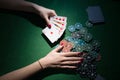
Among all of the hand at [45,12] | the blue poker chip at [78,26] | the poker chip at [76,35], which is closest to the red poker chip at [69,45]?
the poker chip at [76,35]

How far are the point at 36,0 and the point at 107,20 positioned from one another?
3.10ft

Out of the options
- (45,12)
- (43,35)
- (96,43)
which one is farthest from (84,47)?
(45,12)

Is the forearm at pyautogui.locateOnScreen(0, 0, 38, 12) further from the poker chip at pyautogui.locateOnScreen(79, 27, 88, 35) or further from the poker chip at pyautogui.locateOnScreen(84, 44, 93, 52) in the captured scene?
the poker chip at pyautogui.locateOnScreen(84, 44, 93, 52)

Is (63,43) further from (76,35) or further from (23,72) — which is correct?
(23,72)

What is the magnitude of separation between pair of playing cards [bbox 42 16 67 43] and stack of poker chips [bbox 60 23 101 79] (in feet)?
0.29

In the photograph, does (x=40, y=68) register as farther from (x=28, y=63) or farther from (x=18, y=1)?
(x=18, y=1)

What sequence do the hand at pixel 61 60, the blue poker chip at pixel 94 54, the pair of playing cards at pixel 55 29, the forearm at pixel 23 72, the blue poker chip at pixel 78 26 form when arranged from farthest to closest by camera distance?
the blue poker chip at pixel 78 26, the pair of playing cards at pixel 55 29, the blue poker chip at pixel 94 54, the hand at pixel 61 60, the forearm at pixel 23 72

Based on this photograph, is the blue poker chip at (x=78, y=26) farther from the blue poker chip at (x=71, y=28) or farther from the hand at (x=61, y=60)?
the hand at (x=61, y=60)

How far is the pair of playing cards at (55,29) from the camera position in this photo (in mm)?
2467

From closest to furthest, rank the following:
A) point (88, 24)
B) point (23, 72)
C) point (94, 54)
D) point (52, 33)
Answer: point (23, 72)
point (94, 54)
point (52, 33)
point (88, 24)

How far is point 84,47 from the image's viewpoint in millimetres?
2428

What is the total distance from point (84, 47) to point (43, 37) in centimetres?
49

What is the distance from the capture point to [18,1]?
2598mm

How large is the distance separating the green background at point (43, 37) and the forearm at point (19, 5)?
8 centimetres
